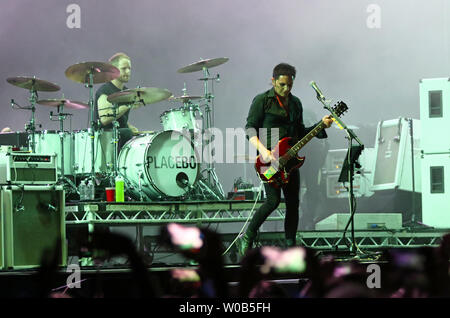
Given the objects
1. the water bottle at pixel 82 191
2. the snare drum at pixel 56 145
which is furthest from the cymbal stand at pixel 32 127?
the water bottle at pixel 82 191

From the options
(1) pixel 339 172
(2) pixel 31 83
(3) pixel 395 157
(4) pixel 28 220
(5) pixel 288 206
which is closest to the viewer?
(5) pixel 288 206

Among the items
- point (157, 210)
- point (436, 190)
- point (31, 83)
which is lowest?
point (157, 210)

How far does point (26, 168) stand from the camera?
5594mm

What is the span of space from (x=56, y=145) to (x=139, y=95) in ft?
4.06

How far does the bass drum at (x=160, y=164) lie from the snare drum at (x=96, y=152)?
0.17 metres

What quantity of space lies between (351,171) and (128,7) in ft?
19.5

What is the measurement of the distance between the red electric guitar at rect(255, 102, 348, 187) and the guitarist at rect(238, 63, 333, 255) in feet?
0.23

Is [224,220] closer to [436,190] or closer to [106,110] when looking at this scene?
[106,110]

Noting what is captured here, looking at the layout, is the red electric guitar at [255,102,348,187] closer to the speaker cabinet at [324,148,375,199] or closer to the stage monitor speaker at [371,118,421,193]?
the stage monitor speaker at [371,118,421,193]

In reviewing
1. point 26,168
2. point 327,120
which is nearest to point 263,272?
point 327,120

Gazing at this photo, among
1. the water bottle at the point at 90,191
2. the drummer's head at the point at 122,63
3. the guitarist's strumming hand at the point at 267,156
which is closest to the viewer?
the guitarist's strumming hand at the point at 267,156

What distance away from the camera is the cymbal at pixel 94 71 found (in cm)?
731

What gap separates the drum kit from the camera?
742 cm

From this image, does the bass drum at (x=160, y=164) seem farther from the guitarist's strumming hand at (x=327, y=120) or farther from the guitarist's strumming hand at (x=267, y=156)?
the guitarist's strumming hand at (x=327, y=120)
